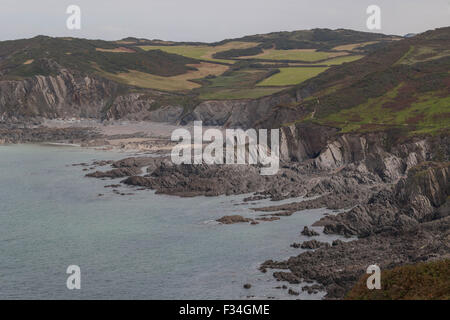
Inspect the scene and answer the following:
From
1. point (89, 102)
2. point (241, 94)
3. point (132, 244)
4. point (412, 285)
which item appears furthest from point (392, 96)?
point (89, 102)

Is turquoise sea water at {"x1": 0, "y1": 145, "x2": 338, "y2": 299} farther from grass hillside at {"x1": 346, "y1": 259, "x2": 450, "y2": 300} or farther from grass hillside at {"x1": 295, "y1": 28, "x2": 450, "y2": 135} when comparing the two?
grass hillside at {"x1": 295, "y1": 28, "x2": 450, "y2": 135}

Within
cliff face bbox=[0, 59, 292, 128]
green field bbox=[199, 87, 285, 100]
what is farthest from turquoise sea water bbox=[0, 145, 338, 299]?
green field bbox=[199, 87, 285, 100]

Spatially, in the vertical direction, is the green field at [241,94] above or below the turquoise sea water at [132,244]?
above

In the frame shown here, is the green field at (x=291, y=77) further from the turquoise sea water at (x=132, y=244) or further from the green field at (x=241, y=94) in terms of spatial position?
the turquoise sea water at (x=132, y=244)

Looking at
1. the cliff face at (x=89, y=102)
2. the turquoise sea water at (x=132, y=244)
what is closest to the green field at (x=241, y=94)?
the cliff face at (x=89, y=102)

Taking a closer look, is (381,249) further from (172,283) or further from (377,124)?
(377,124)

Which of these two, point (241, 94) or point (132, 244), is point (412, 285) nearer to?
point (132, 244)
